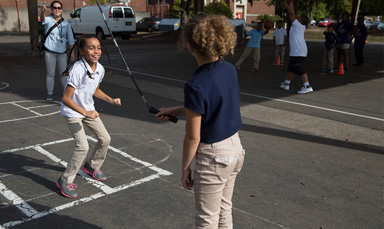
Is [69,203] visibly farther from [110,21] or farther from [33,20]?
[110,21]

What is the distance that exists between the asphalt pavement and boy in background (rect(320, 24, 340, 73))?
393cm

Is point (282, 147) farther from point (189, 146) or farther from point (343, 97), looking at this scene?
point (343, 97)

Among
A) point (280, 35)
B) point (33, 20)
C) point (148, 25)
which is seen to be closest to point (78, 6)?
point (148, 25)

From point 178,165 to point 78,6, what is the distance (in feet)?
153

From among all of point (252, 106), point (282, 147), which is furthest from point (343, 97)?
point (282, 147)

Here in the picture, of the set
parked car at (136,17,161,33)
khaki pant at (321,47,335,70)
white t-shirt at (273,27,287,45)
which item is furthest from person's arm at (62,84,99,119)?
parked car at (136,17,161,33)

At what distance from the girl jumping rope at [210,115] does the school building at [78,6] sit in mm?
25419

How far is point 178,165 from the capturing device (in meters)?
4.89

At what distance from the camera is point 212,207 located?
2.47 metres

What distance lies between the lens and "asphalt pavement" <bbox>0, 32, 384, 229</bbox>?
3.66m

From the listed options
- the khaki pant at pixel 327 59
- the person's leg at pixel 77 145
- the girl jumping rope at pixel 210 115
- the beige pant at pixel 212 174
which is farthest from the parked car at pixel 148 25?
the beige pant at pixel 212 174

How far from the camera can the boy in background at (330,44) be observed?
12.9 metres

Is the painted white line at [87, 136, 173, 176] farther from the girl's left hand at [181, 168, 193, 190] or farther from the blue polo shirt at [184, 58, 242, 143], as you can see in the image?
the blue polo shirt at [184, 58, 242, 143]

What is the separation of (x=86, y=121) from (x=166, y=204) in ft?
4.10
